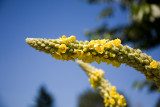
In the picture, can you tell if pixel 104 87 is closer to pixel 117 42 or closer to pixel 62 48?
pixel 117 42

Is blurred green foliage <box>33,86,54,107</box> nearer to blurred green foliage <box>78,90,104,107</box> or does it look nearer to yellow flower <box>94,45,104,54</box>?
blurred green foliage <box>78,90,104,107</box>

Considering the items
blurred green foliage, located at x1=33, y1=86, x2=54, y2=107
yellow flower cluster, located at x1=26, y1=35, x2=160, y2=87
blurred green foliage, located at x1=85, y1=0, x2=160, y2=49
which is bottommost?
yellow flower cluster, located at x1=26, y1=35, x2=160, y2=87

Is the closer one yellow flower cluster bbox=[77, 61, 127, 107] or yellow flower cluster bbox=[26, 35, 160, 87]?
yellow flower cluster bbox=[26, 35, 160, 87]

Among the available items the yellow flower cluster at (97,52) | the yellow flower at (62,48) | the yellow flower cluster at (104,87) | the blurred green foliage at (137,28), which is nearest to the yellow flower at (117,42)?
the yellow flower cluster at (97,52)

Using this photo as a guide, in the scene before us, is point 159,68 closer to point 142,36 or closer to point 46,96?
point 142,36

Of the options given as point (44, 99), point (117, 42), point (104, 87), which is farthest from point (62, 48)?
point (44, 99)

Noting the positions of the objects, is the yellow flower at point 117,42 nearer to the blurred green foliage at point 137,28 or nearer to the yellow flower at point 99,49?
the yellow flower at point 99,49

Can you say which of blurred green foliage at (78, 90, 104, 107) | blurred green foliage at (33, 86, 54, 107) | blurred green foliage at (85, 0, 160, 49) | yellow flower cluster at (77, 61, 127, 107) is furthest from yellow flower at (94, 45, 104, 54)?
blurred green foliage at (33, 86, 54, 107)
